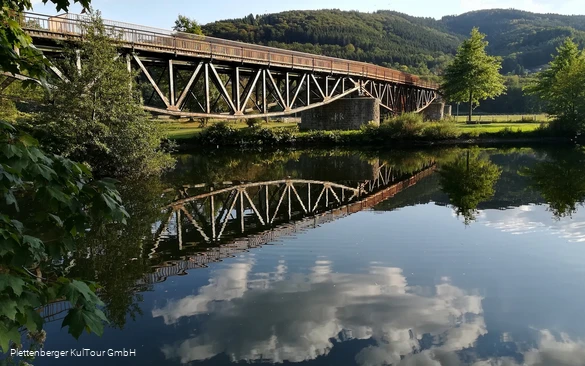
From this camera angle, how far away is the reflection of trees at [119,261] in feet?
29.8

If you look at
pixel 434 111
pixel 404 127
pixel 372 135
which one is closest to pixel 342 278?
pixel 404 127

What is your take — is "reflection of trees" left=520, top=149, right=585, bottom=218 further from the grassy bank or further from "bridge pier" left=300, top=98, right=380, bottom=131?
"bridge pier" left=300, top=98, right=380, bottom=131

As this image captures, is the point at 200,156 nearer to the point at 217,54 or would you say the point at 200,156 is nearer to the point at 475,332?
the point at 217,54

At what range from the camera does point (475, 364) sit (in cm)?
694

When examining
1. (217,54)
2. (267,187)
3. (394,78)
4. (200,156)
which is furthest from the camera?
(394,78)

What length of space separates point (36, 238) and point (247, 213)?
14.7 m

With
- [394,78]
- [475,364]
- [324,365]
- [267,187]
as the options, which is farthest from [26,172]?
[394,78]

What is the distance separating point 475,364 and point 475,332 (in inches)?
42.7

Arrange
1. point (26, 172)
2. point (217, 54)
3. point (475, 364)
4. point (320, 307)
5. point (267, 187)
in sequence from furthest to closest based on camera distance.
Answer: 1. point (217, 54)
2. point (267, 187)
3. point (320, 307)
4. point (475, 364)
5. point (26, 172)

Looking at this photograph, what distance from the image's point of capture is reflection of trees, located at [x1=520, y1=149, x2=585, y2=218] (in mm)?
18672

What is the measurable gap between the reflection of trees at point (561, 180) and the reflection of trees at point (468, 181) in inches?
85.0

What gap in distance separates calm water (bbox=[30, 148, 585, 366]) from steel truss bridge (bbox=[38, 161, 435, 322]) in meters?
0.09

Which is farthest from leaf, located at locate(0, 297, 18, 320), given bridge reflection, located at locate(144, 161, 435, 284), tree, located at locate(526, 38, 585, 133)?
tree, located at locate(526, 38, 585, 133)

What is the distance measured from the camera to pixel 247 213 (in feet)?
58.7
